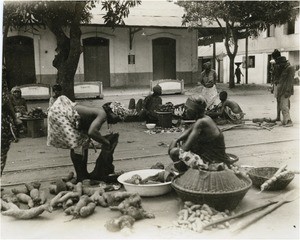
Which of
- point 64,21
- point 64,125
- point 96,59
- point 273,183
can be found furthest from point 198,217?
point 96,59

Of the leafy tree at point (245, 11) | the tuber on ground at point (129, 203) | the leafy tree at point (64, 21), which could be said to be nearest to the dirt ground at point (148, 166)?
the tuber on ground at point (129, 203)

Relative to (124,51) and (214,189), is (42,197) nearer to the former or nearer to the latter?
(214,189)

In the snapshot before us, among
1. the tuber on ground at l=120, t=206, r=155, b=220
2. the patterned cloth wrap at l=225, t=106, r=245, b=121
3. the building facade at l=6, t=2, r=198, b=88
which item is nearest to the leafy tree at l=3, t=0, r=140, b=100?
the patterned cloth wrap at l=225, t=106, r=245, b=121

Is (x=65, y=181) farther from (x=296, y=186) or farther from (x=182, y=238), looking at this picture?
(x=296, y=186)

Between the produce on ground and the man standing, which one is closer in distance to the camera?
the produce on ground

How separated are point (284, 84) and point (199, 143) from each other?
18.0 ft

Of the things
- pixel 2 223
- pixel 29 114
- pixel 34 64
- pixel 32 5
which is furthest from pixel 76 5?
pixel 34 64

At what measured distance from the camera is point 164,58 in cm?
2230

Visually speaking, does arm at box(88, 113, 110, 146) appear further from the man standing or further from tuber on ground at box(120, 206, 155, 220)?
the man standing

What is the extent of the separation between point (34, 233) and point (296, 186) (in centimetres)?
333

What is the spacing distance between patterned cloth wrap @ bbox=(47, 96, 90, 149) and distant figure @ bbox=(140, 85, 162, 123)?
188 inches

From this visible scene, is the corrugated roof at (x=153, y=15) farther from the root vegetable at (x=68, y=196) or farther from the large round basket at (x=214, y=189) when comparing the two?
the large round basket at (x=214, y=189)

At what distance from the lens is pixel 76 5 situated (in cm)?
998

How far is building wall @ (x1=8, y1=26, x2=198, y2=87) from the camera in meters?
19.6
